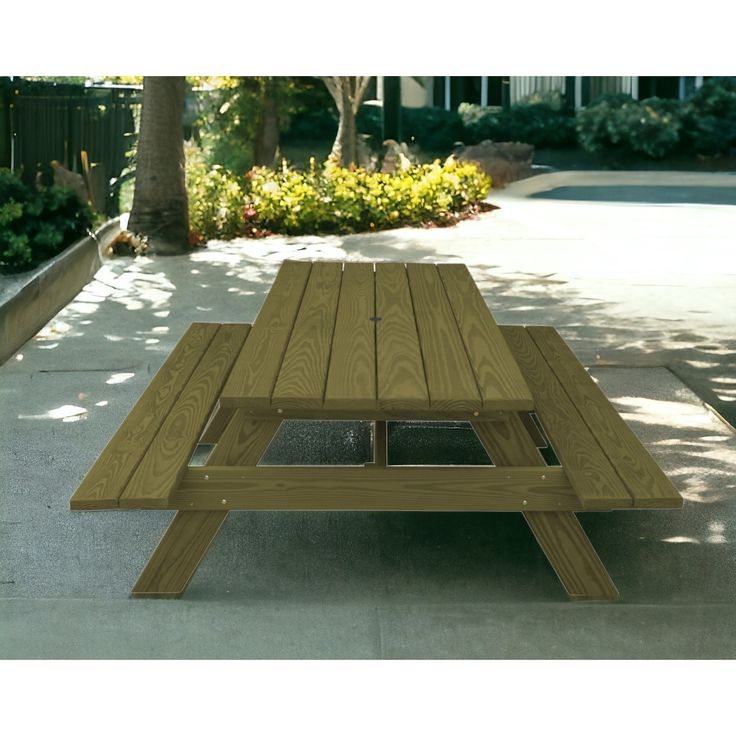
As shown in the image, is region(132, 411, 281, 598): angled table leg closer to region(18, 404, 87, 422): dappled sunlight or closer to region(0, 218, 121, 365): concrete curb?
region(18, 404, 87, 422): dappled sunlight

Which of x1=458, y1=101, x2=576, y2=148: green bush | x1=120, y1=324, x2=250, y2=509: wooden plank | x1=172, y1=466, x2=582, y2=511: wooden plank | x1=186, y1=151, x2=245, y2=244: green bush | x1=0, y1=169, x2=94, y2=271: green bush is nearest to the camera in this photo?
x1=120, y1=324, x2=250, y2=509: wooden plank

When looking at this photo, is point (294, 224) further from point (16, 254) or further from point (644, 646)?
point (644, 646)

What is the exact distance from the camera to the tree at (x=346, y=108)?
45.4 ft

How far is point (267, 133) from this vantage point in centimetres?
1391

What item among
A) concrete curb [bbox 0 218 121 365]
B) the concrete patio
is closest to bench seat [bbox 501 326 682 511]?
the concrete patio

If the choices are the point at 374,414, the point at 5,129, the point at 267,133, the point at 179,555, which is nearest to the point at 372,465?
the point at 374,414

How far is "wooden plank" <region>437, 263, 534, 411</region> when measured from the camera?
3.40 m

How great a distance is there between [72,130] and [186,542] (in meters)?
8.74

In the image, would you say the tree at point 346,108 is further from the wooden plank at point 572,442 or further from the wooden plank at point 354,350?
the wooden plank at point 572,442

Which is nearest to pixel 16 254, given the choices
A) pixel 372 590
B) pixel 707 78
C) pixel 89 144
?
pixel 89 144

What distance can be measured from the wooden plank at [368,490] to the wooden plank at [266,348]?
27 cm

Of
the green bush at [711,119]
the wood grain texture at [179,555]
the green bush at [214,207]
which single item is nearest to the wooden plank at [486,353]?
the wood grain texture at [179,555]

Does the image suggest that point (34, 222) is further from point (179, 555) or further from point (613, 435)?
point (613, 435)

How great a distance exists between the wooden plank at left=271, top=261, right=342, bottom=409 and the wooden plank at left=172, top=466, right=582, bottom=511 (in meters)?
0.27
